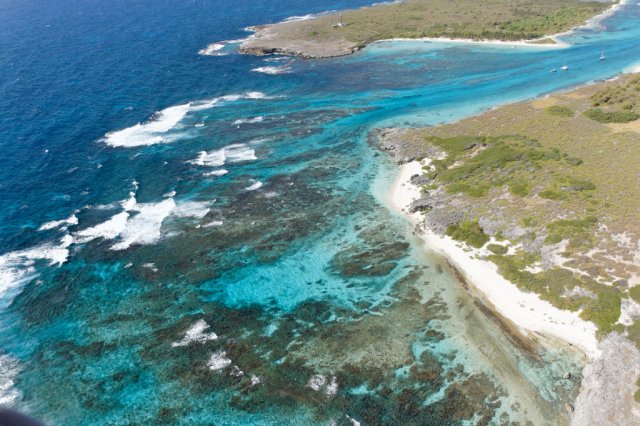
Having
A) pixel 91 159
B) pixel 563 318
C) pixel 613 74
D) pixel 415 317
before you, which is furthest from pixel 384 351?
pixel 613 74

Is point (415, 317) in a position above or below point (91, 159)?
below

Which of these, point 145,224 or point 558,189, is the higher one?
point 558,189

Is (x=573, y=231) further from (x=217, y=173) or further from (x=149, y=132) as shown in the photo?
(x=149, y=132)

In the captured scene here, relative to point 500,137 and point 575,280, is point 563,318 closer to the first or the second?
point 575,280

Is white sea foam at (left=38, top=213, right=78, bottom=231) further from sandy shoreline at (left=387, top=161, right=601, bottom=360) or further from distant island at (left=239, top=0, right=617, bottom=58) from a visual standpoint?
distant island at (left=239, top=0, right=617, bottom=58)

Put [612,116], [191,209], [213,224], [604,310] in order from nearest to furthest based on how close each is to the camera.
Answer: [604,310] < [213,224] < [191,209] < [612,116]

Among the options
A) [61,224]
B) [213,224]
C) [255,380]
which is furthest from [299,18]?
[255,380]

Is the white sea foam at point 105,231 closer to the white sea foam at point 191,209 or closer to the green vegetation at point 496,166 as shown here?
the white sea foam at point 191,209
